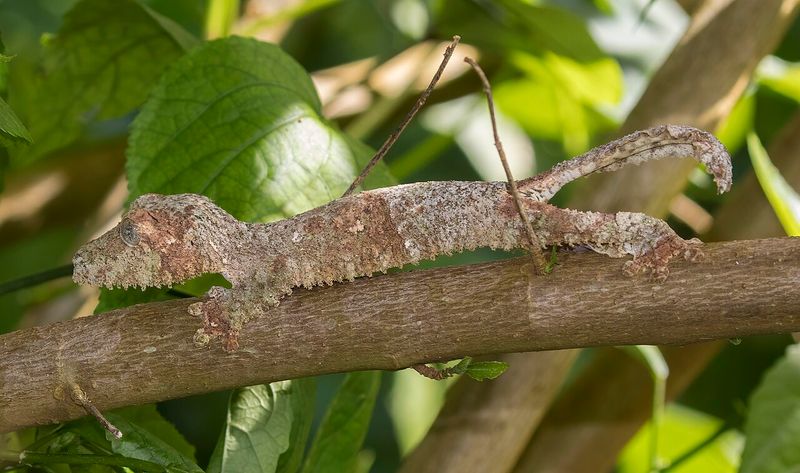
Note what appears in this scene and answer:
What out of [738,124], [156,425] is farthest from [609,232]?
[738,124]

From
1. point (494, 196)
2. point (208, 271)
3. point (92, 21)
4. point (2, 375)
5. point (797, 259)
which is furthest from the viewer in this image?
point (92, 21)

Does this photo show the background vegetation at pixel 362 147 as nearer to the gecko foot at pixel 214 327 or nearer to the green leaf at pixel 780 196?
the green leaf at pixel 780 196

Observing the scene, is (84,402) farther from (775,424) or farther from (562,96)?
(562,96)

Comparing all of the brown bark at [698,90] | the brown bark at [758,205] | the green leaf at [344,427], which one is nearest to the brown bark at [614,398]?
the brown bark at [758,205]

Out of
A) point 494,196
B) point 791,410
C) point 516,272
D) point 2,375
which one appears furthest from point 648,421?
point 2,375

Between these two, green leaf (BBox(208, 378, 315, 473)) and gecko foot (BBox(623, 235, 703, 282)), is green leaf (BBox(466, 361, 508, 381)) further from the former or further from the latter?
green leaf (BBox(208, 378, 315, 473))

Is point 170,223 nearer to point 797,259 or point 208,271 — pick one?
point 208,271
